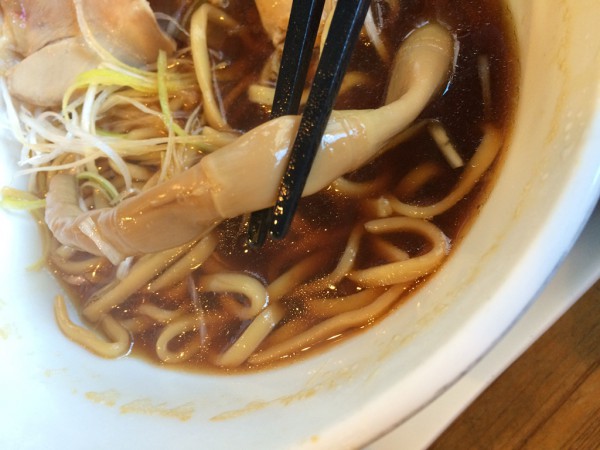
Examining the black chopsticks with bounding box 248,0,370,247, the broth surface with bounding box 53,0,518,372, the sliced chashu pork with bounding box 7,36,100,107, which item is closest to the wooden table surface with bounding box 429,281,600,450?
the broth surface with bounding box 53,0,518,372

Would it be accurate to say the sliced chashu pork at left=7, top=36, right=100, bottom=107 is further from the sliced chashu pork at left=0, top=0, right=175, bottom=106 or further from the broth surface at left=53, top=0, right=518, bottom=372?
the broth surface at left=53, top=0, right=518, bottom=372

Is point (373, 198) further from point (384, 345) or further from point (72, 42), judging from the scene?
point (72, 42)

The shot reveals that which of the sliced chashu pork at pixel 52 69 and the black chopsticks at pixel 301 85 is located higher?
the black chopsticks at pixel 301 85

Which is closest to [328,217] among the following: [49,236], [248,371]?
[248,371]

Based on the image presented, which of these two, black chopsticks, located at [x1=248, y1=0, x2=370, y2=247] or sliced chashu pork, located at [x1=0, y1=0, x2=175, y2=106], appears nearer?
black chopsticks, located at [x1=248, y1=0, x2=370, y2=247]

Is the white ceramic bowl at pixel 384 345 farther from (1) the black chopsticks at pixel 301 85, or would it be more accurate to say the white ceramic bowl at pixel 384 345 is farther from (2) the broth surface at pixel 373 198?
(1) the black chopsticks at pixel 301 85

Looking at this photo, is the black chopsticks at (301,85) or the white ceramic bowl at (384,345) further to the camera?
the black chopsticks at (301,85)

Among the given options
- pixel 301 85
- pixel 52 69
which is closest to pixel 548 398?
pixel 301 85

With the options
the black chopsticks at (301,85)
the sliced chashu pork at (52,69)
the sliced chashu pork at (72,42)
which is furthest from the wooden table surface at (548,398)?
the sliced chashu pork at (52,69)
